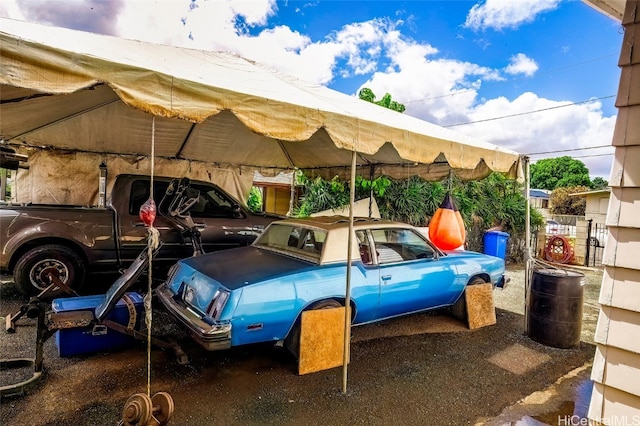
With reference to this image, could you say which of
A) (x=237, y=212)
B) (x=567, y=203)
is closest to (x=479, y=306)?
(x=237, y=212)

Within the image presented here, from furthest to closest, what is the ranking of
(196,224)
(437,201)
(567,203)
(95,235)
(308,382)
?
(567,203) < (437,201) < (196,224) < (95,235) < (308,382)

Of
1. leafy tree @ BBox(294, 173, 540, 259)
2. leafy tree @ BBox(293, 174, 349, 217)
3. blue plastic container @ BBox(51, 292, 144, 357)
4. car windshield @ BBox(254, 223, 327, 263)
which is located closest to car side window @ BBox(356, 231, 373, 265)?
car windshield @ BBox(254, 223, 327, 263)

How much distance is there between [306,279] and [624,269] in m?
2.35

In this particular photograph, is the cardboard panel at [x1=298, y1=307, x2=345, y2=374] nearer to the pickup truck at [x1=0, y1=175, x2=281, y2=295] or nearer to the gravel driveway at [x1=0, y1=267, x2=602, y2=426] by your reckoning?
the gravel driveway at [x1=0, y1=267, x2=602, y2=426]

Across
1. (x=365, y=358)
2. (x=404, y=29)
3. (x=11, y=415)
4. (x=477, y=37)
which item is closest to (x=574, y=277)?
(x=365, y=358)

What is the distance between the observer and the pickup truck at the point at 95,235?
15.4 ft

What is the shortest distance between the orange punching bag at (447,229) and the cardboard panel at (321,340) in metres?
2.63

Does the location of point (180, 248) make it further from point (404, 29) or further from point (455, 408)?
point (404, 29)

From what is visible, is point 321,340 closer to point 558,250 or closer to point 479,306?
point 479,306

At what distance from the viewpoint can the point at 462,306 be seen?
484cm

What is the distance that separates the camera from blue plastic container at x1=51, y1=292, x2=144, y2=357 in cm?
325

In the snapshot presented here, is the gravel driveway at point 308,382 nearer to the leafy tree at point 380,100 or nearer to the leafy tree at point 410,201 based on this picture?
the leafy tree at point 410,201

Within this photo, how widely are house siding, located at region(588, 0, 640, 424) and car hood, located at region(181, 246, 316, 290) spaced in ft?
7.82

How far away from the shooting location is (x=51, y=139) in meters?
5.86
